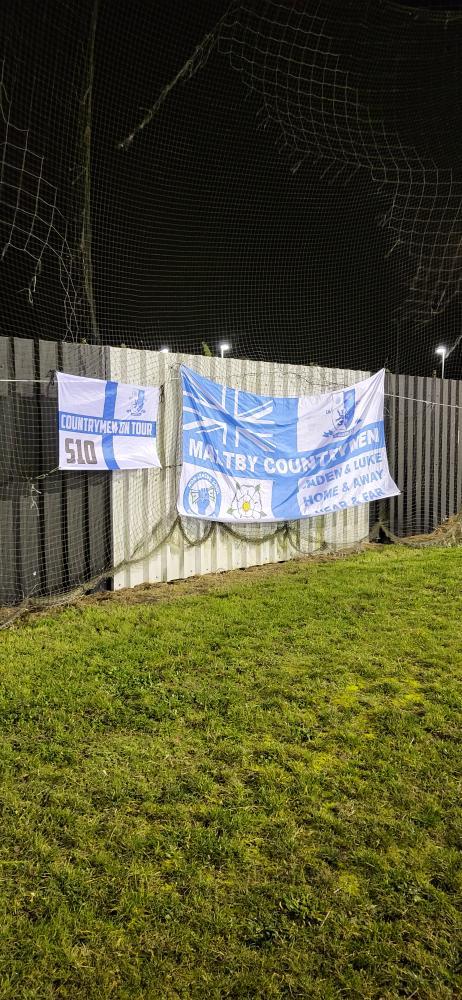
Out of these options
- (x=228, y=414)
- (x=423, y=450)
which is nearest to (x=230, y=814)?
(x=228, y=414)

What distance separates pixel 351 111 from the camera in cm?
599

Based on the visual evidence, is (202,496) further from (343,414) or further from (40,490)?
(343,414)

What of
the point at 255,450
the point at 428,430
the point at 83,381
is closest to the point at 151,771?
the point at 83,381

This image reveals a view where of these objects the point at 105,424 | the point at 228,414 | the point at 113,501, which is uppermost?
the point at 228,414

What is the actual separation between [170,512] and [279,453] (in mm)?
1266

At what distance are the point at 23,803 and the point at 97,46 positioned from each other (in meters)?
7.79

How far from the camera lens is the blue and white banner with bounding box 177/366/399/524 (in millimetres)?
4645

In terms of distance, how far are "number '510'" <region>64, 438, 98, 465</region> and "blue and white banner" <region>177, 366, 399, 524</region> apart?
82 centimetres

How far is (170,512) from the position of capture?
4.55 metres

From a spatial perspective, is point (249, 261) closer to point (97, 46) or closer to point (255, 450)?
point (97, 46)

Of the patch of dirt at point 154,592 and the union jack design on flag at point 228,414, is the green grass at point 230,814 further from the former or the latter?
the union jack design on flag at point 228,414

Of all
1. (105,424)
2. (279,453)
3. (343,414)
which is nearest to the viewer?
(105,424)

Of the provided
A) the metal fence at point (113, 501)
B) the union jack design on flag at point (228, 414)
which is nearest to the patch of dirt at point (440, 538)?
the metal fence at point (113, 501)

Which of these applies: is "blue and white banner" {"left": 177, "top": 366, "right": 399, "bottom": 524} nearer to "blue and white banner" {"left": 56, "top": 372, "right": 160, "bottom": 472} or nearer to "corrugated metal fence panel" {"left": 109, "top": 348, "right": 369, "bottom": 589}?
"corrugated metal fence panel" {"left": 109, "top": 348, "right": 369, "bottom": 589}
